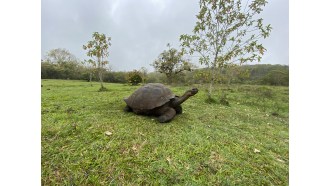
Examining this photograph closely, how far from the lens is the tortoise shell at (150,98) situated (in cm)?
345

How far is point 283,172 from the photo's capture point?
202 cm

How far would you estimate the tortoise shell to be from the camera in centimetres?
345

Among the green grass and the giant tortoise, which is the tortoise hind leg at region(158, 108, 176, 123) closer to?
the giant tortoise

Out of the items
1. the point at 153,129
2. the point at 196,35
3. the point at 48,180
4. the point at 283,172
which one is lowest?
the point at 283,172

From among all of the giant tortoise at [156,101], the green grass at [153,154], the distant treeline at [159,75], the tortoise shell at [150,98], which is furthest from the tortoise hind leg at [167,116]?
the distant treeline at [159,75]

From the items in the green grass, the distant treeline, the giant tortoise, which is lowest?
the green grass

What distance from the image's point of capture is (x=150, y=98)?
3.52m

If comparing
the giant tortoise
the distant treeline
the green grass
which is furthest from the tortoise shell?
the distant treeline

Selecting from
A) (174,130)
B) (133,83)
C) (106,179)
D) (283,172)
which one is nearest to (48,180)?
(106,179)

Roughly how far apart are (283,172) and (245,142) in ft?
2.62

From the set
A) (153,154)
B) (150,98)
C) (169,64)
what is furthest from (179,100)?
(169,64)

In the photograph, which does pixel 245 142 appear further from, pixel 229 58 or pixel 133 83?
pixel 133 83

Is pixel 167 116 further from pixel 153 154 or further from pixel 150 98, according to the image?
pixel 153 154

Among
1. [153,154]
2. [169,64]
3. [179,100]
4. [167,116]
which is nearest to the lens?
[153,154]
